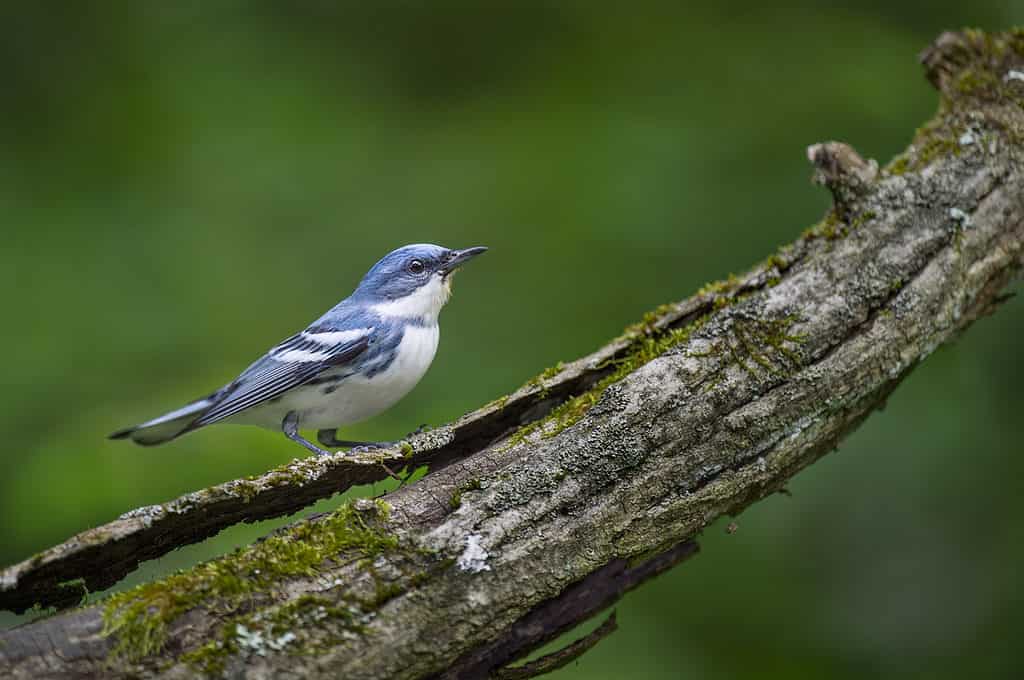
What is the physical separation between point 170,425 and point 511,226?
7.92 ft

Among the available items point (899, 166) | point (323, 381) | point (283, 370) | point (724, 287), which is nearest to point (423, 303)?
point (323, 381)

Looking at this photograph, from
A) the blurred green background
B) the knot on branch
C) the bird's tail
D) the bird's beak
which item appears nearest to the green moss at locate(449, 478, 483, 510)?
the blurred green background

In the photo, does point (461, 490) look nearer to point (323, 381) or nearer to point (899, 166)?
point (323, 381)

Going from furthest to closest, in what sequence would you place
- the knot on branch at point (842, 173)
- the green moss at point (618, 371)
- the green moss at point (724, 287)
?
the knot on branch at point (842, 173)
the green moss at point (724, 287)
the green moss at point (618, 371)

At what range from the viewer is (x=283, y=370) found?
3.90 m

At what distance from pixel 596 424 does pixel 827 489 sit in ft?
8.28

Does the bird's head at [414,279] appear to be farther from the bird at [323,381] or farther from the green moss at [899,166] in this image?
the green moss at [899,166]

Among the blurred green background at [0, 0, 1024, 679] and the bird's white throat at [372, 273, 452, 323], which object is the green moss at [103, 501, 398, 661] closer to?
the blurred green background at [0, 0, 1024, 679]

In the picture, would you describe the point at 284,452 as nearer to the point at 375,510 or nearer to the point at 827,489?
the point at 375,510

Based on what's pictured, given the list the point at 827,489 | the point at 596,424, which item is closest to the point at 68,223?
the point at 596,424

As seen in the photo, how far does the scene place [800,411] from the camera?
3.12 metres

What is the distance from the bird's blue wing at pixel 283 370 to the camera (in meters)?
3.85

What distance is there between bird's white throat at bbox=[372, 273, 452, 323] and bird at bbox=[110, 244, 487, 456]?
1cm

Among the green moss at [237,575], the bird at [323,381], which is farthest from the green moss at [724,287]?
the green moss at [237,575]
